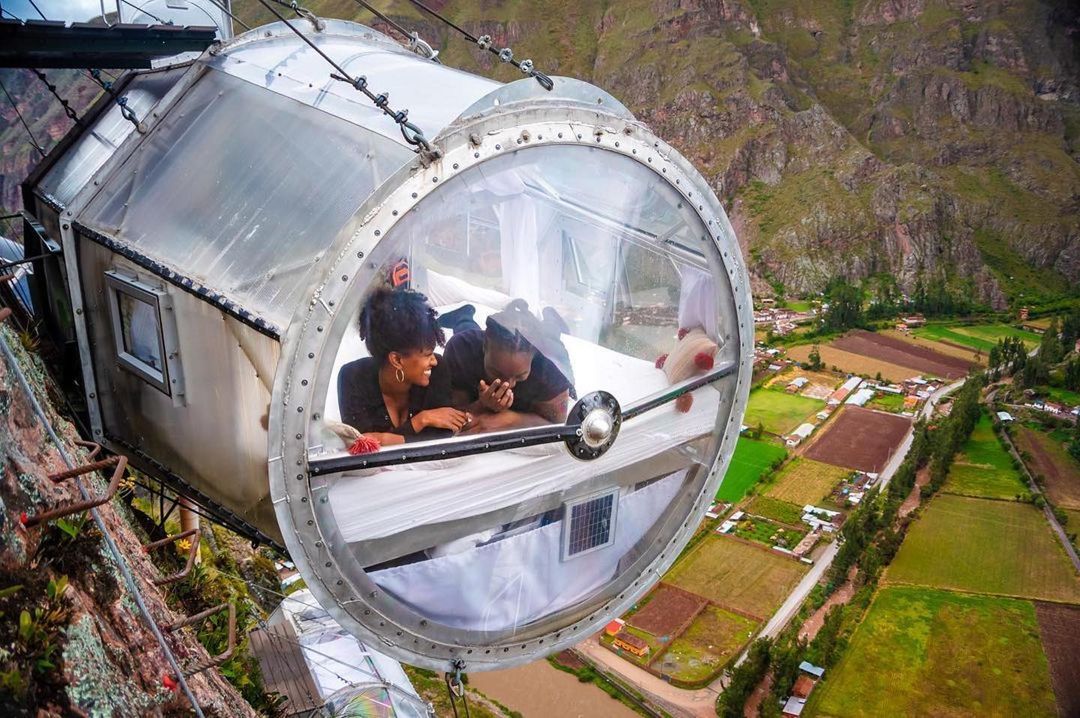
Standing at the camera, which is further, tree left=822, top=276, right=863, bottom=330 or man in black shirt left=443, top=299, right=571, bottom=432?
tree left=822, top=276, right=863, bottom=330

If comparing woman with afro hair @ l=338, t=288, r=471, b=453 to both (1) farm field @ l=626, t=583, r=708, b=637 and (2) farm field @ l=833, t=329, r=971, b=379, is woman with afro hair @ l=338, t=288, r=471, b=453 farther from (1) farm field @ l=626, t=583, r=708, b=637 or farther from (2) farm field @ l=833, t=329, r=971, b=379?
(2) farm field @ l=833, t=329, r=971, b=379

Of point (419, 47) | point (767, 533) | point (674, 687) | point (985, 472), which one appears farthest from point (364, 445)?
point (985, 472)

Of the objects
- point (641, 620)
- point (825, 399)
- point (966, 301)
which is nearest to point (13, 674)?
point (641, 620)

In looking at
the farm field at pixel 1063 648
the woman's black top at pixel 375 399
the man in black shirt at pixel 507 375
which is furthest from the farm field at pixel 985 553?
the woman's black top at pixel 375 399

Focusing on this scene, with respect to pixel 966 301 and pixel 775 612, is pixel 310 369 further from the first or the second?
pixel 966 301

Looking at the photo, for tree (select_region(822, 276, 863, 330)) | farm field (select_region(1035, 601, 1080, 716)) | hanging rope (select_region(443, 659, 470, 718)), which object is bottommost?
farm field (select_region(1035, 601, 1080, 716))

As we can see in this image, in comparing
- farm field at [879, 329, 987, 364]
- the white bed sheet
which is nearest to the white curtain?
the white bed sheet
